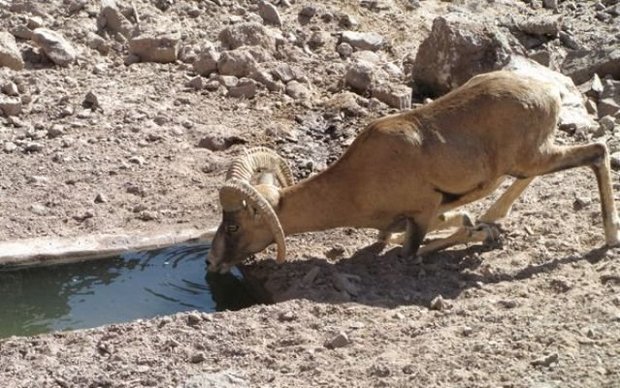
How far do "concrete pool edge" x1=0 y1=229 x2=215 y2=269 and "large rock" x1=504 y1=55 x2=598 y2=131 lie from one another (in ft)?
14.7

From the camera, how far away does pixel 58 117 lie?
1545 centimetres

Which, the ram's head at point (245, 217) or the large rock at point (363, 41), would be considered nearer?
the ram's head at point (245, 217)

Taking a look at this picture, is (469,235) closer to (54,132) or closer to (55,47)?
(54,132)

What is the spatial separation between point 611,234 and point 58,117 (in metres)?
6.85

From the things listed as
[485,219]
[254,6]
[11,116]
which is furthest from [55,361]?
[254,6]

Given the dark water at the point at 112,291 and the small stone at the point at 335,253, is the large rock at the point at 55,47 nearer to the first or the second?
the dark water at the point at 112,291

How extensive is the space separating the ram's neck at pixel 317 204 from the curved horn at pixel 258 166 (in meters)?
0.42

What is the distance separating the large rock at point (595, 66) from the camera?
17047mm

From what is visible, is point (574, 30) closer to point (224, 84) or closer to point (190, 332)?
point (224, 84)

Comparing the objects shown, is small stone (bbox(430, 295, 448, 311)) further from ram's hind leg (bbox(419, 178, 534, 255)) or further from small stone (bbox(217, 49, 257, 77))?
small stone (bbox(217, 49, 257, 77))

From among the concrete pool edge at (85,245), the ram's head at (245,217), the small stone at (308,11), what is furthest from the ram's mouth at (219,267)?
the small stone at (308,11)

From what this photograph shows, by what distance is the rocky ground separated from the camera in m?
9.75

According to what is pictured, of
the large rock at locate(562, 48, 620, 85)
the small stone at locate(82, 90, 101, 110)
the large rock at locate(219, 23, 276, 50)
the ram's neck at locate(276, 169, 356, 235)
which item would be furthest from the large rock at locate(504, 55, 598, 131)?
the small stone at locate(82, 90, 101, 110)

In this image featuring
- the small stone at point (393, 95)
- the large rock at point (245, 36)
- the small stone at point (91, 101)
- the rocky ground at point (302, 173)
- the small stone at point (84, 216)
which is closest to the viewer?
the rocky ground at point (302, 173)
